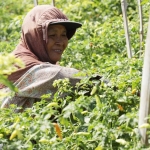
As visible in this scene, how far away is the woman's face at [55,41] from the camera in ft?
16.3

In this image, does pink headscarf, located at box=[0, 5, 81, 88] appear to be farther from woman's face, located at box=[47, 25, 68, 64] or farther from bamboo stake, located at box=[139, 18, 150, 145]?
bamboo stake, located at box=[139, 18, 150, 145]

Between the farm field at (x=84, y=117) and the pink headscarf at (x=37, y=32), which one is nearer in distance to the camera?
the farm field at (x=84, y=117)

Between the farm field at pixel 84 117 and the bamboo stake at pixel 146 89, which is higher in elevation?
the bamboo stake at pixel 146 89

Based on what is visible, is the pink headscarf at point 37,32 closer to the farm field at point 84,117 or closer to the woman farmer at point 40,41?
the woman farmer at point 40,41

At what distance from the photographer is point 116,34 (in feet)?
19.7

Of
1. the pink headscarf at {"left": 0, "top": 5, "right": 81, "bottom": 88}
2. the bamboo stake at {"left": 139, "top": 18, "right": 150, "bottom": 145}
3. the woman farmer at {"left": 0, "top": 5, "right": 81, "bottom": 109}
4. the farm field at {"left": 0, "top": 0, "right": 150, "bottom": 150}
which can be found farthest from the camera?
the pink headscarf at {"left": 0, "top": 5, "right": 81, "bottom": 88}

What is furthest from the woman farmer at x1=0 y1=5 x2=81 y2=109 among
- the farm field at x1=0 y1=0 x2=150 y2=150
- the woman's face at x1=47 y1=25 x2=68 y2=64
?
the farm field at x1=0 y1=0 x2=150 y2=150

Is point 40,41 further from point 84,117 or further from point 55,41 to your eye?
point 84,117

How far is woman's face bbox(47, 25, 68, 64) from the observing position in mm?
4965

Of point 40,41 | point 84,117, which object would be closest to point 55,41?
point 40,41

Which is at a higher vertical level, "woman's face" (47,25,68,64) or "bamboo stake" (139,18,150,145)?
"bamboo stake" (139,18,150,145)

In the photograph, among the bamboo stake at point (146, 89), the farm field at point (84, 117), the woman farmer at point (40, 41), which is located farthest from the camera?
the woman farmer at point (40, 41)

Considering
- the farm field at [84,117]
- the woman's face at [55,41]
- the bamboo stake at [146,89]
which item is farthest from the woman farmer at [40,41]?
the bamboo stake at [146,89]

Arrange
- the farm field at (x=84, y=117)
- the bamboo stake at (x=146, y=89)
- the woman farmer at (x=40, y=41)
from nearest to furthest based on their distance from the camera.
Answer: the bamboo stake at (x=146, y=89) → the farm field at (x=84, y=117) → the woman farmer at (x=40, y=41)
